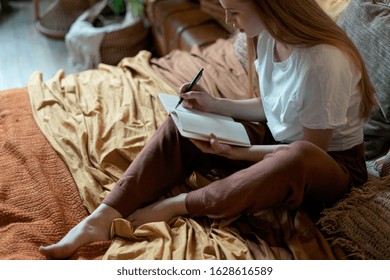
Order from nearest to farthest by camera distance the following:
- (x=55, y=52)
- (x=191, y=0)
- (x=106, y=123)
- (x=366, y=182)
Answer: (x=366, y=182) → (x=106, y=123) → (x=191, y=0) → (x=55, y=52)

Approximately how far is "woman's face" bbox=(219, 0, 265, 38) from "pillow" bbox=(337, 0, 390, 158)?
36 cm

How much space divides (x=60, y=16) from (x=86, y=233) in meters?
2.03

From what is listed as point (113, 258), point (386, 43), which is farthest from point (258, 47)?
point (113, 258)

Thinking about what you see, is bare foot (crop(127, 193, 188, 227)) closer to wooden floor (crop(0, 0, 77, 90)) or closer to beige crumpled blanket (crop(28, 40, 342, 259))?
beige crumpled blanket (crop(28, 40, 342, 259))

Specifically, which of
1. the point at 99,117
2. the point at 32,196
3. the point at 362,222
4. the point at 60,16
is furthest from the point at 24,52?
the point at 362,222

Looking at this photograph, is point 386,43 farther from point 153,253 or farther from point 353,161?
point 153,253

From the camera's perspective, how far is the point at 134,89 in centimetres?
179

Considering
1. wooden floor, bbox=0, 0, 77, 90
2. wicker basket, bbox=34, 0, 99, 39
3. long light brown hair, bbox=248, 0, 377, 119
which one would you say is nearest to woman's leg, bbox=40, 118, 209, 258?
long light brown hair, bbox=248, 0, 377, 119

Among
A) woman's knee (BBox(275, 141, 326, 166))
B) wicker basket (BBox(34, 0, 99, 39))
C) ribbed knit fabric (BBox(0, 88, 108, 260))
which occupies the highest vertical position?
woman's knee (BBox(275, 141, 326, 166))

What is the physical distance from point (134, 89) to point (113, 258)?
28.9 inches

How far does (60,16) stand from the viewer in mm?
3004

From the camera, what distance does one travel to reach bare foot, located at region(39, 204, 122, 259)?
1203 millimetres

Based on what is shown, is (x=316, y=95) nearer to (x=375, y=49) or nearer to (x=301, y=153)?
(x=301, y=153)

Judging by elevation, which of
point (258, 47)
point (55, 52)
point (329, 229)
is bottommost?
point (55, 52)
